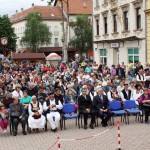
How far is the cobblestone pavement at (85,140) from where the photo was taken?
429 inches

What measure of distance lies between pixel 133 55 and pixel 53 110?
799 inches

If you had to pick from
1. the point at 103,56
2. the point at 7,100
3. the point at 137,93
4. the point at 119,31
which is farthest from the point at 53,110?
the point at 103,56

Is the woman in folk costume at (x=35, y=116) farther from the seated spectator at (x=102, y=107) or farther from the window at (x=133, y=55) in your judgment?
the window at (x=133, y=55)

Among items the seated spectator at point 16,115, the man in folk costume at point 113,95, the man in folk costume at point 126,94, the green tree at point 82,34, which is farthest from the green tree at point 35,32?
the seated spectator at point 16,115

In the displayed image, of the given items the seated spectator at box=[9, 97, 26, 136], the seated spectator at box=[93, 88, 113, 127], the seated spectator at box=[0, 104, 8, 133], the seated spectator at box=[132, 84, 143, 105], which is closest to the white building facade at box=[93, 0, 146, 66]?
the seated spectator at box=[132, 84, 143, 105]

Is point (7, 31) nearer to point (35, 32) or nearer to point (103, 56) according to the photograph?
point (35, 32)

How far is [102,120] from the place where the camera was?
1393 cm

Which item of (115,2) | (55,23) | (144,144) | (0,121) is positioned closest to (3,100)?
(0,121)

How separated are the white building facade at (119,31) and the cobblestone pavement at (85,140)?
18337 millimetres

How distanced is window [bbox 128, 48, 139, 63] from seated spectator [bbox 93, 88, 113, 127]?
18.5 m

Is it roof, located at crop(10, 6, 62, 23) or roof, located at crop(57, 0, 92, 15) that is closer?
roof, located at crop(57, 0, 92, 15)

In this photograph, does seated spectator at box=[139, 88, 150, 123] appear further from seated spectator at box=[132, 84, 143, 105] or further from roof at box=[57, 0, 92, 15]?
roof at box=[57, 0, 92, 15]

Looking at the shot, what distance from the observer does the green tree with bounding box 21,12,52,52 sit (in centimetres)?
7825

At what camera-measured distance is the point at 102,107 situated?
14.0 metres
